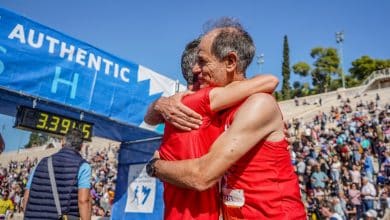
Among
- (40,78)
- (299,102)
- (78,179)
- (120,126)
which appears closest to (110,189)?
(120,126)

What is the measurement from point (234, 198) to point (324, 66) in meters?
55.7

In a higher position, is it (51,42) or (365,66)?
(365,66)

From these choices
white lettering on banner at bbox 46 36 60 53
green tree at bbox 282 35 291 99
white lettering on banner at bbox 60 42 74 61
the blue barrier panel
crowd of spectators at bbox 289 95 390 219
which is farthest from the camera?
green tree at bbox 282 35 291 99

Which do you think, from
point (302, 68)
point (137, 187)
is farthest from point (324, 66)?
point (137, 187)

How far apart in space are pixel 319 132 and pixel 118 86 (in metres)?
16.7

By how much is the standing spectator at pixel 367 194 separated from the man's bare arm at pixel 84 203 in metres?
8.78

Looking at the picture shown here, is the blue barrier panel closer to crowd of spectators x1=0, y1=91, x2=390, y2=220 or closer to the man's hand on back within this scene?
crowd of spectators x1=0, y1=91, x2=390, y2=220

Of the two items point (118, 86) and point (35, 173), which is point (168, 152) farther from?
point (118, 86)

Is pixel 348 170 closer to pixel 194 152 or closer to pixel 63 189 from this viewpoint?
pixel 63 189

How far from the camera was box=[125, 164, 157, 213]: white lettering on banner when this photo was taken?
308 inches

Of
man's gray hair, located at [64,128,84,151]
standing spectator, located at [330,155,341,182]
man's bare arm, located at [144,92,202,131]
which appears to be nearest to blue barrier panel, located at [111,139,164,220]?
man's gray hair, located at [64,128,84,151]

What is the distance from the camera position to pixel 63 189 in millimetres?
4246

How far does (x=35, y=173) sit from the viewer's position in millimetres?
4344

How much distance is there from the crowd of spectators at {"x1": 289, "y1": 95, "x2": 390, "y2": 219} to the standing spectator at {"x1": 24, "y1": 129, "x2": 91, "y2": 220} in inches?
262
